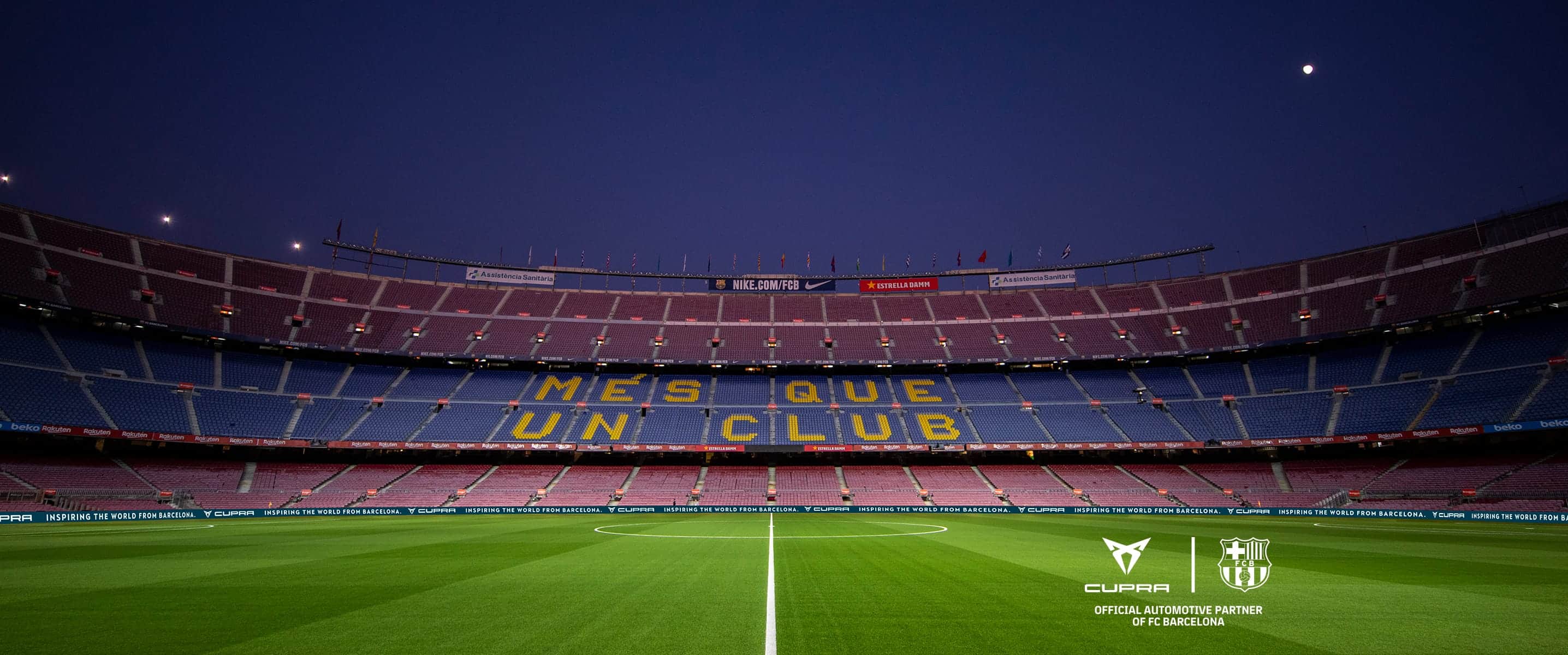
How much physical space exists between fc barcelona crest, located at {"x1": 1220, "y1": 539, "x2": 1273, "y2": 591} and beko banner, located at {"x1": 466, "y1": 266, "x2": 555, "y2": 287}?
2333 inches

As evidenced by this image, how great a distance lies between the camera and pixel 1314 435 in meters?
41.3

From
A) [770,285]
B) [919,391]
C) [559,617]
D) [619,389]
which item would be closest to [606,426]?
[619,389]

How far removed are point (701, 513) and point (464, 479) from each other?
18.6m

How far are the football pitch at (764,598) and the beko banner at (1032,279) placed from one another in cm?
4734

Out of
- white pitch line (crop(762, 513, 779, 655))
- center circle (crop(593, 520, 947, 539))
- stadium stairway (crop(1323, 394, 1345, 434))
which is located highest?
stadium stairway (crop(1323, 394, 1345, 434))

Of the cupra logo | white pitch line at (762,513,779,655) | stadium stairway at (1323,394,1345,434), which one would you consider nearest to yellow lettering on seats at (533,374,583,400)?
the cupra logo

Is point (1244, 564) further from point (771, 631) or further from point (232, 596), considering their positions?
point (232, 596)

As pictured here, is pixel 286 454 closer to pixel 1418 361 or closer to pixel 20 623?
pixel 20 623

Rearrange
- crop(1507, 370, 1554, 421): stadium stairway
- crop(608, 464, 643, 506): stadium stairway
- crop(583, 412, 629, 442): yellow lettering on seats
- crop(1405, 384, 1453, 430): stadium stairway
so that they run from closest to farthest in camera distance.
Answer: crop(1507, 370, 1554, 421): stadium stairway
crop(1405, 384, 1453, 430): stadium stairway
crop(608, 464, 643, 506): stadium stairway
crop(583, 412, 629, 442): yellow lettering on seats

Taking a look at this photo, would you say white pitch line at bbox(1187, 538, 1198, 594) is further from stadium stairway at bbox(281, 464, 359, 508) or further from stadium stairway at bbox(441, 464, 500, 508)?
stadium stairway at bbox(281, 464, 359, 508)

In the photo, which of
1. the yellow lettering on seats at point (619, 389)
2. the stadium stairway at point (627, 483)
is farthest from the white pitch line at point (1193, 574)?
the yellow lettering on seats at point (619, 389)

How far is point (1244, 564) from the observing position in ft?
36.5

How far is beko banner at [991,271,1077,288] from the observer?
61750 millimetres

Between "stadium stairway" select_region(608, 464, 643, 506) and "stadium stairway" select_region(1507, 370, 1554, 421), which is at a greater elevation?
"stadium stairway" select_region(1507, 370, 1554, 421)
